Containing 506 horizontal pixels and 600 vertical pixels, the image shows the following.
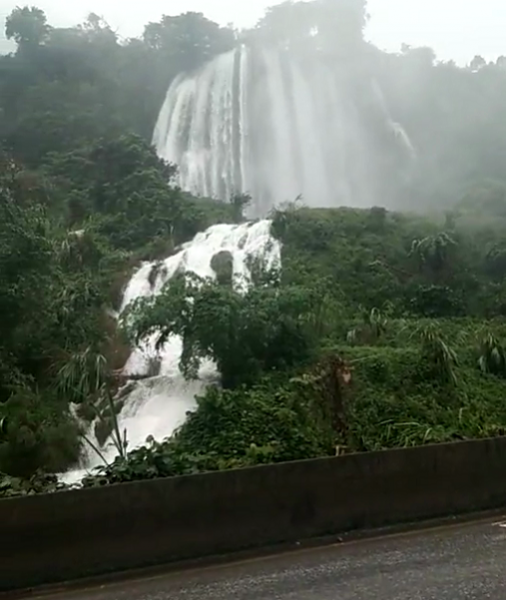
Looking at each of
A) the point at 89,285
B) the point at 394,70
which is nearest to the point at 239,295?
the point at 89,285

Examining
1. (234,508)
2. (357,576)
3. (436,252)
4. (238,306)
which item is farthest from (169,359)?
(357,576)

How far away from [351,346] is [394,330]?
210 cm

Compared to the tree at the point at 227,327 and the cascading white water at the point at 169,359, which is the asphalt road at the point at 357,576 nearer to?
the cascading white water at the point at 169,359

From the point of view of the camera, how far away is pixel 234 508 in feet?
28.2

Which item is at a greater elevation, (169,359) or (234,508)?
(169,359)

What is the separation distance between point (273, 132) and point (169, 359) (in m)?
39.6

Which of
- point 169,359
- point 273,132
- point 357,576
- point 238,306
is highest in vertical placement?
point 273,132

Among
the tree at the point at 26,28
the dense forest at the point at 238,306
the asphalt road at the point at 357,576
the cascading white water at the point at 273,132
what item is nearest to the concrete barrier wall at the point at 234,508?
the asphalt road at the point at 357,576

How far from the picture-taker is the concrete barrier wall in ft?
25.0

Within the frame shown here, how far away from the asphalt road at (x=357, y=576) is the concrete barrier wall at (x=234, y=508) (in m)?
0.35

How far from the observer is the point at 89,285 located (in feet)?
80.9

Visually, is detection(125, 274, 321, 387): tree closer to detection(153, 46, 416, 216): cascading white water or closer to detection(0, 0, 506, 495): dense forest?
detection(0, 0, 506, 495): dense forest

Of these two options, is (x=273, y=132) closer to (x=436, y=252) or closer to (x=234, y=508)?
(x=436, y=252)

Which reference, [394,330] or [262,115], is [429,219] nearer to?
[394,330]
